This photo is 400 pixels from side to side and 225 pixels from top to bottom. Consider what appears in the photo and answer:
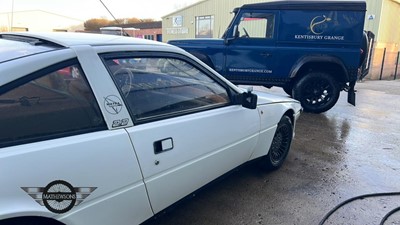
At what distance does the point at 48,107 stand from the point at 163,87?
96cm

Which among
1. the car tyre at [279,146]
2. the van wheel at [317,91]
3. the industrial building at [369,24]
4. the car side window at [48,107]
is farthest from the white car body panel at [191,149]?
the industrial building at [369,24]

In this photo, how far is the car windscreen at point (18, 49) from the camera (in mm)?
1747

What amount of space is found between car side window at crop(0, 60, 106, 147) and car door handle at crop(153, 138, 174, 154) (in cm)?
37

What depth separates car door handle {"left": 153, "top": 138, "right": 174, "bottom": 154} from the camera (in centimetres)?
203

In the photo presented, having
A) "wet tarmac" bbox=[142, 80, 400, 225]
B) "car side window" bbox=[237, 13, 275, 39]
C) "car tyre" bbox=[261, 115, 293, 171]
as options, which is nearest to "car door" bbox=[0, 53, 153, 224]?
"wet tarmac" bbox=[142, 80, 400, 225]

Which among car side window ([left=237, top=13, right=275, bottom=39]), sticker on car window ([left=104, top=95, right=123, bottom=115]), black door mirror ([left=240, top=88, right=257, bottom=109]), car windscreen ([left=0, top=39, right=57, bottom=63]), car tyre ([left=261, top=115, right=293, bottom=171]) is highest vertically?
car side window ([left=237, top=13, right=275, bottom=39])

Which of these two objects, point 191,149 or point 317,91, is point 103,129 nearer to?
point 191,149

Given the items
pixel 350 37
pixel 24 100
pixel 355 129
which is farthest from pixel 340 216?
pixel 350 37

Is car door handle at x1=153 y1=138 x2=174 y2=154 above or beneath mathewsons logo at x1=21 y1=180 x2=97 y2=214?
above

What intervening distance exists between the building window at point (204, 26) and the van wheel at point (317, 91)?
18.0m

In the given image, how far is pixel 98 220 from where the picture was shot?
69.8 inches

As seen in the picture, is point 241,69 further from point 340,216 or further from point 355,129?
point 340,216

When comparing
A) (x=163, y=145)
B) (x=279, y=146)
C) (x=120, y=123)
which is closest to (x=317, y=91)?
(x=279, y=146)

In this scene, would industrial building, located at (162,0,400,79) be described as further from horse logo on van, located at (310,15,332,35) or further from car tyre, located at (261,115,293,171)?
car tyre, located at (261,115,293,171)
